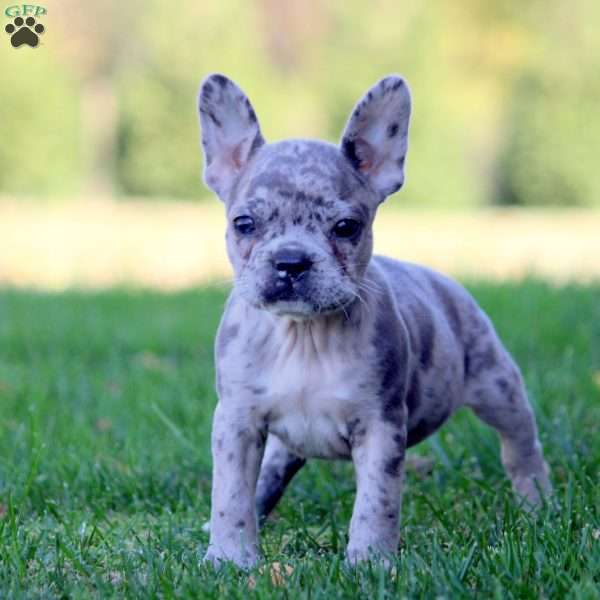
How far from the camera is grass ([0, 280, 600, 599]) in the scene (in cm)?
319

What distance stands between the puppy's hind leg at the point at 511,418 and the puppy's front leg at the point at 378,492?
2.74ft

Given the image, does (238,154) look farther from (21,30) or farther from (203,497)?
(21,30)

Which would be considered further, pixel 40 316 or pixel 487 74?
pixel 487 74

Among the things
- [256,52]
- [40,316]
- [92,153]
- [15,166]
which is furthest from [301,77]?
[40,316]

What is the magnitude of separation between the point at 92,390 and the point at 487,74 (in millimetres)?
25842

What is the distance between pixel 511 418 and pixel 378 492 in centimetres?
106

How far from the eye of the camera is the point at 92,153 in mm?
28406

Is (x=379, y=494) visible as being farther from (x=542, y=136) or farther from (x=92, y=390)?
(x=542, y=136)

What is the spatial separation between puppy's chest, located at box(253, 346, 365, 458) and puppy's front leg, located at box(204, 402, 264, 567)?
113 millimetres

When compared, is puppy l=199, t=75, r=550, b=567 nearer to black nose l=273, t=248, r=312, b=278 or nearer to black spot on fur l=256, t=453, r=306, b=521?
black nose l=273, t=248, r=312, b=278

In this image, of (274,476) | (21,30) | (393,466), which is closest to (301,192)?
(393,466)

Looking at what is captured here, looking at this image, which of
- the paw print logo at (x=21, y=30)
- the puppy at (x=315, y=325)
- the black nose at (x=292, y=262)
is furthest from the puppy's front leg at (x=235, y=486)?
the paw print logo at (x=21, y=30)

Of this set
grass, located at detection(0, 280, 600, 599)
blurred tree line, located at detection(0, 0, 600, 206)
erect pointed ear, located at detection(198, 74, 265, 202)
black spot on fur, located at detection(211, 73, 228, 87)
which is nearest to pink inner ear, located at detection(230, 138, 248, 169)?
erect pointed ear, located at detection(198, 74, 265, 202)

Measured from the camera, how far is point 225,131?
13.1 ft
